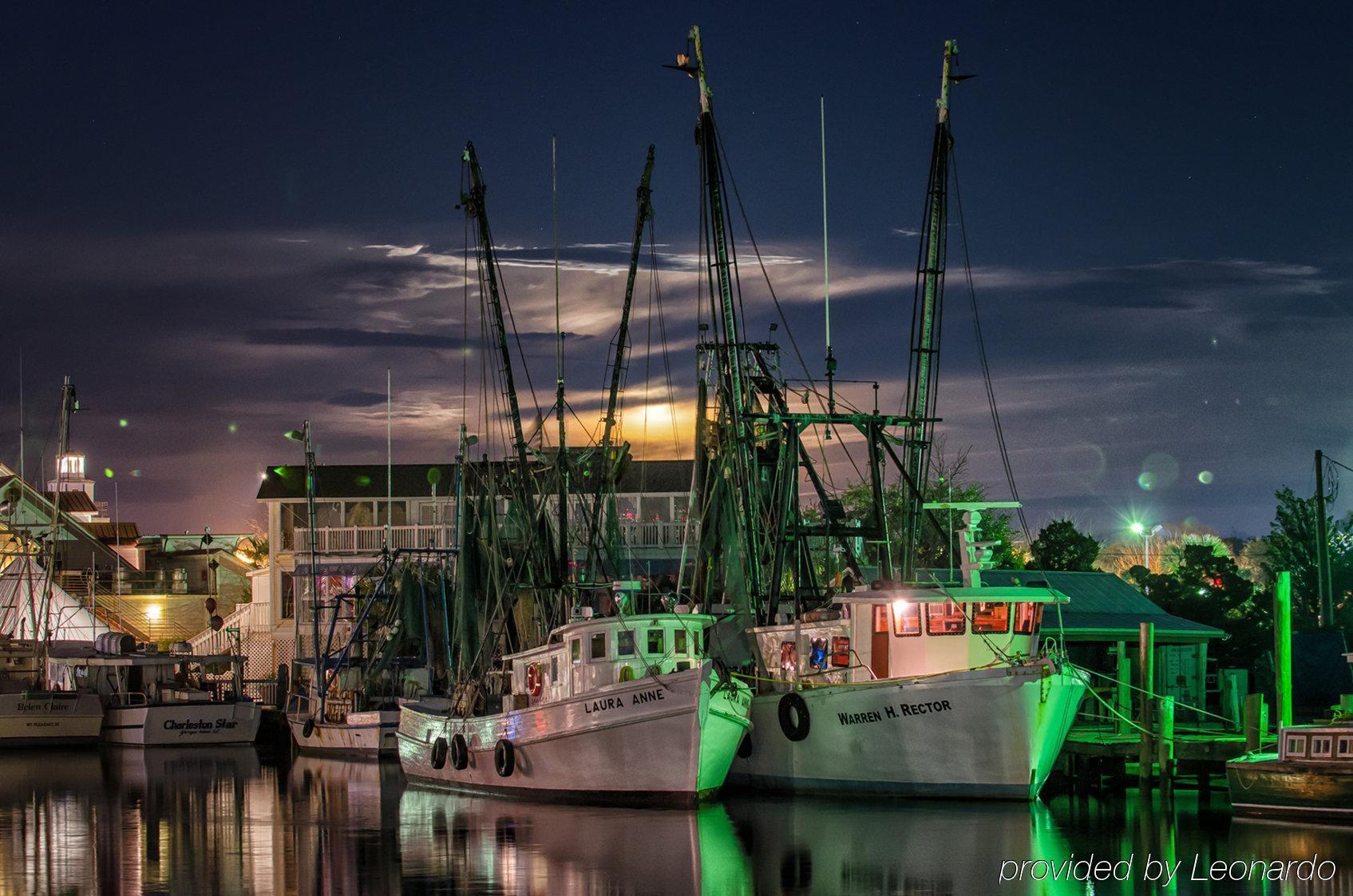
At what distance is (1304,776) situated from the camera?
2964 centimetres

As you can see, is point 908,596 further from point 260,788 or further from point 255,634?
point 255,634

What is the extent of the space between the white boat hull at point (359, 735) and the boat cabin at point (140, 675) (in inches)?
381

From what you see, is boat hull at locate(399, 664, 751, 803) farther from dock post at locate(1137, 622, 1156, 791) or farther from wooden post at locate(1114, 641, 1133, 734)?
wooden post at locate(1114, 641, 1133, 734)

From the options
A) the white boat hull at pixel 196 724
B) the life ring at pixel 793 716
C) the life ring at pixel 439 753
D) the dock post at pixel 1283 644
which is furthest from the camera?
the white boat hull at pixel 196 724

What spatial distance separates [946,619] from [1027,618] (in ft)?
6.39

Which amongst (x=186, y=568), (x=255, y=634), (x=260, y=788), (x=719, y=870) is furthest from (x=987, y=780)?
(x=186, y=568)

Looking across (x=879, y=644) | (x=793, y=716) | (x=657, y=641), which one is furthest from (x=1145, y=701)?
(x=657, y=641)

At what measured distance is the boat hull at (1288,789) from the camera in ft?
96.2

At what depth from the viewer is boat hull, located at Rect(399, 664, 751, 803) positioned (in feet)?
110

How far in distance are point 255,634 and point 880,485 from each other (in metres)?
38.2

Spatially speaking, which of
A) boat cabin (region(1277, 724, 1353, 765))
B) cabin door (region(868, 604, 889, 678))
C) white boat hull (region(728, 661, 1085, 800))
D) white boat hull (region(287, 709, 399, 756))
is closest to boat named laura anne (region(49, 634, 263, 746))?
white boat hull (region(287, 709, 399, 756))

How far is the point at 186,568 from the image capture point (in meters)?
92.8

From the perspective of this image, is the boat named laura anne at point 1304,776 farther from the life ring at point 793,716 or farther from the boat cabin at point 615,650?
the boat cabin at point 615,650

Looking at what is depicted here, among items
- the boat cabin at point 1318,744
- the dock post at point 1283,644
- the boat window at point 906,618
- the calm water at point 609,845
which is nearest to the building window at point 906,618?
the boat window at point 906,618
